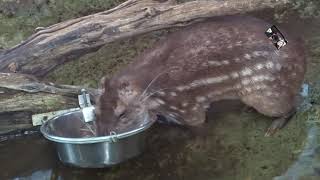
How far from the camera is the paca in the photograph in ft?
16.4

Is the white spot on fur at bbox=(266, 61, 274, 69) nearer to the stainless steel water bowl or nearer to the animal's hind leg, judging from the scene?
the animal's hind leg

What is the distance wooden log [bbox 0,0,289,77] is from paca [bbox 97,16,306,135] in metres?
0.29

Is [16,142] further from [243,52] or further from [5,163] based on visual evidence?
[243,52]

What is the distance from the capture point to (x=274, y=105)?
5.09 m

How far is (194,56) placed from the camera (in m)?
5.06

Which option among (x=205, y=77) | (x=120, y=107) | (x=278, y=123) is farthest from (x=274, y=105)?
(x=120, y=107)

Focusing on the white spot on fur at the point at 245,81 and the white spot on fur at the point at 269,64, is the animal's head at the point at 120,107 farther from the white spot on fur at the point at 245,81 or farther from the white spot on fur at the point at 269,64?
the white spot on fur at the point at 269,64

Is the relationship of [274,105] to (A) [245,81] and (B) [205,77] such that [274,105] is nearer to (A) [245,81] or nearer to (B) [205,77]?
(A) [245,81]

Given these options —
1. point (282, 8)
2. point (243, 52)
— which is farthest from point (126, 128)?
point (282, 8)

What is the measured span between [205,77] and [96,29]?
102 centimetres

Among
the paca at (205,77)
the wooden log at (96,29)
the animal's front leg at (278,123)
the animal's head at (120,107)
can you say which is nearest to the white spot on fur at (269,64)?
the paca at (205,77)

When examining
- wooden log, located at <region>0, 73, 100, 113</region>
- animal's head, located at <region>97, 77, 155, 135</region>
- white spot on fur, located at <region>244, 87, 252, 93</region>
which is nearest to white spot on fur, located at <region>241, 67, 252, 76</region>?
white spot on fur, located at <region>244, 87, 252, 93</region>

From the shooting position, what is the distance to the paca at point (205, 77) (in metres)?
4.99

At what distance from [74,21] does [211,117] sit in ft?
4.72
